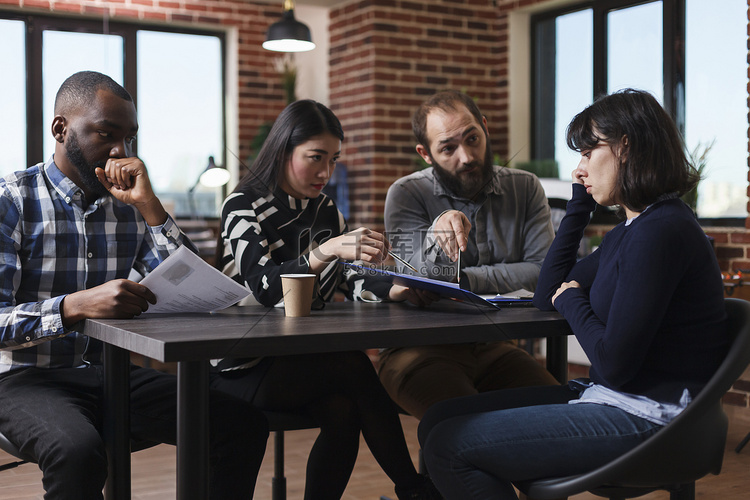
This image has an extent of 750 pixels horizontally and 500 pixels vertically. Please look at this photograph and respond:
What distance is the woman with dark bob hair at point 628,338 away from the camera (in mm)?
1359

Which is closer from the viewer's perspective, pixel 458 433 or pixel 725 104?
pixel 458 433

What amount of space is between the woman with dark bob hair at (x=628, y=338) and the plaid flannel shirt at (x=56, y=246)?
85 centimetres

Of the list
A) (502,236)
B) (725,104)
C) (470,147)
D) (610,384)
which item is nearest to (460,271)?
(502,236)

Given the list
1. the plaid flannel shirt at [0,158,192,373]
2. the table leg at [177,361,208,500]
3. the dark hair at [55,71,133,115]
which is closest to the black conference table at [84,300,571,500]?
the table leg at [177,361,208,500]

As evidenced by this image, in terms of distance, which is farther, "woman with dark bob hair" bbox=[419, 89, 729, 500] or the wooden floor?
the wooden floor

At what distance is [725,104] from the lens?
432 centimetres

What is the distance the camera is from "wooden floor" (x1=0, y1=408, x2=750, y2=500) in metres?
2.65

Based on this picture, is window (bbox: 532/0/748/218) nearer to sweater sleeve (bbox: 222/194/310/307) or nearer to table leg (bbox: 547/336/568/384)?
table leg (bbox: 547/336/568/384)

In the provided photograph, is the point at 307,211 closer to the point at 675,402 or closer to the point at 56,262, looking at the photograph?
the point at 56,262

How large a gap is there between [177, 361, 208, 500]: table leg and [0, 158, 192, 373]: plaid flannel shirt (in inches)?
17.4

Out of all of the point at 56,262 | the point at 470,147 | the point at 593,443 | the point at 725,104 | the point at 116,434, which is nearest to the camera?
the point at 593,443

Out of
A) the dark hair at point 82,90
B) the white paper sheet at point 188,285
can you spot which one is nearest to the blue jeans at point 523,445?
the white paper sheet at point 188,285

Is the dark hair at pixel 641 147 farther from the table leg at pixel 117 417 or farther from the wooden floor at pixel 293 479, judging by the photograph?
the wooden floor at pixel 293 479

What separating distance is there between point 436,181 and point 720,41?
2.76 m
